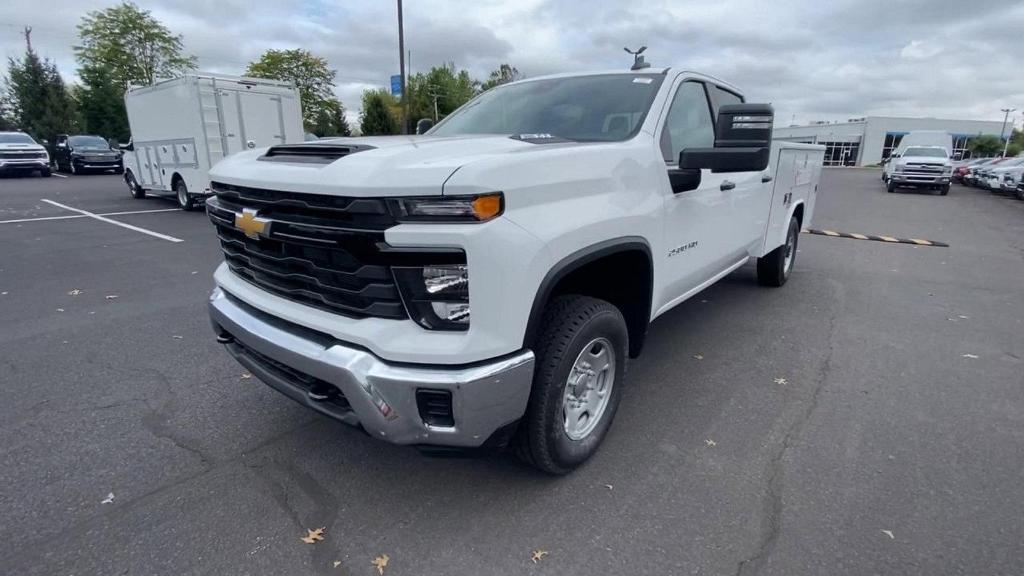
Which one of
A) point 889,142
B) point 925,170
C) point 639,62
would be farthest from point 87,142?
point 889,142

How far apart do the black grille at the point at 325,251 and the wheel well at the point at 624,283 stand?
2.83 feet

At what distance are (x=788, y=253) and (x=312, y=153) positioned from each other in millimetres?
5617

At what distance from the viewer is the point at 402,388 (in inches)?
76.2

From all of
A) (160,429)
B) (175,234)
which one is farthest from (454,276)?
(175,234)

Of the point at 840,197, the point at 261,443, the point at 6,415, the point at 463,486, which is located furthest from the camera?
the point at 840,197

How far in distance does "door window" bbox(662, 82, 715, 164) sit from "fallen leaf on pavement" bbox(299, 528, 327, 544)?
2.53m

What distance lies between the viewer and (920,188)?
2312cm

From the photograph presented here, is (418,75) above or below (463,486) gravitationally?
above

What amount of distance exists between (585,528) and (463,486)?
0.61 metres

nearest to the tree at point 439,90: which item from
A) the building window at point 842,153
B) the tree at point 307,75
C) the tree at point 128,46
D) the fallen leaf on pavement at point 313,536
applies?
the tree at point 307,75

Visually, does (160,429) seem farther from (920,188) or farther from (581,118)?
(920,188)

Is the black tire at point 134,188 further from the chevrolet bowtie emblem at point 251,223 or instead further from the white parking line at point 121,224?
the chevrolet bowtie emblem at point 251,223

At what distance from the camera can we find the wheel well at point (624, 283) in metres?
2.65

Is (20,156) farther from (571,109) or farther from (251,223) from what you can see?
(571,109)
